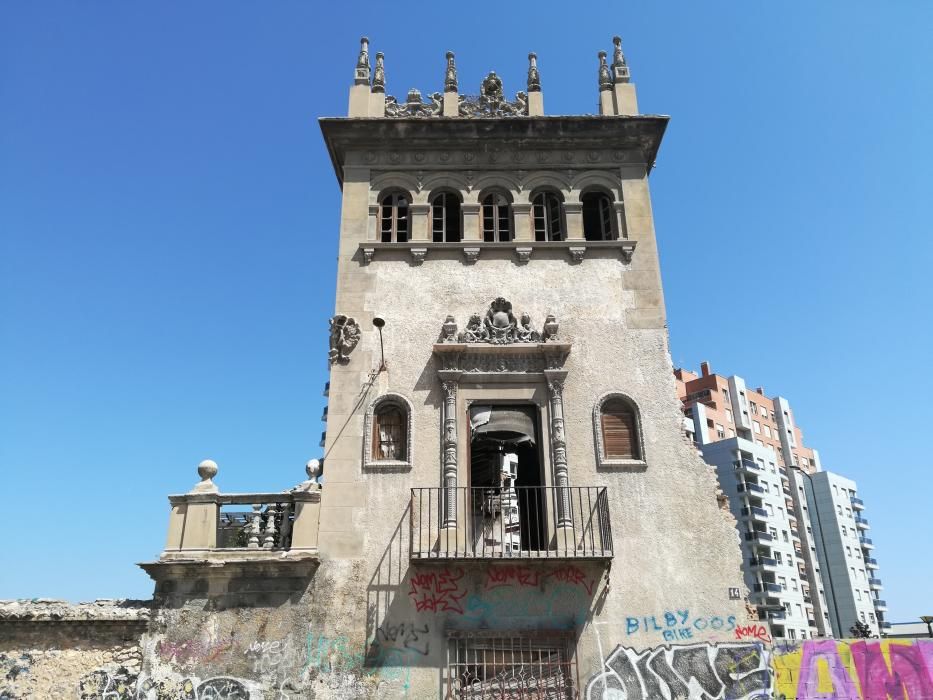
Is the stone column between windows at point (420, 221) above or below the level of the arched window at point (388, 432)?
above

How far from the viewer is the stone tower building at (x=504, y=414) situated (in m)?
12.8

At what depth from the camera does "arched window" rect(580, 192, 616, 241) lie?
54.5 ft

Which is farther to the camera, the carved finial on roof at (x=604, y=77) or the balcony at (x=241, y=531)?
the carved finial on roof at (x=604, y=77)

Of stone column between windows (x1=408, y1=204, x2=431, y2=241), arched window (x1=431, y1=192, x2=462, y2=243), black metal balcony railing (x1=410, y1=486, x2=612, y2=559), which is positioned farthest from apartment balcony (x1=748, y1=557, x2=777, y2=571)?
stone column between windows (x1=408, y1=204, x2=431, y2=241)

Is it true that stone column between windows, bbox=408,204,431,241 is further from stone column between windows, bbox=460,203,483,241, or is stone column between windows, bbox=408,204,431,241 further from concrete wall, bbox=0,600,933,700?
concrete wall, bbox=0,600,933,700

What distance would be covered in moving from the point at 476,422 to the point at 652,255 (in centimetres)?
538

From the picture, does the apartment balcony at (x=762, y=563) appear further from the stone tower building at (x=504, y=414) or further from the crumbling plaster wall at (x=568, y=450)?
the crumbling plaster wall at (x=568, y=450)

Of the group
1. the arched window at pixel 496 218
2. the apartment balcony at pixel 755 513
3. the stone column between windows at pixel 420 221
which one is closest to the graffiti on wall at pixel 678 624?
the arched window at pixel 496 218

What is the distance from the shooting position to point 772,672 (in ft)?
41.2

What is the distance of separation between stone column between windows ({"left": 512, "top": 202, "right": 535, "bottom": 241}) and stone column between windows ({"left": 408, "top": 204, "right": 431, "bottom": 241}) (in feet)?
6.31

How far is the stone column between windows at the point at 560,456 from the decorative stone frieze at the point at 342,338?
13.1 feet

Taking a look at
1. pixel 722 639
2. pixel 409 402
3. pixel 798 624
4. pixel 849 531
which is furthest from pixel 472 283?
pixel 849 531

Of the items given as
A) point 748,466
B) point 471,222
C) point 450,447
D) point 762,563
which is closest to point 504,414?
point 450,447

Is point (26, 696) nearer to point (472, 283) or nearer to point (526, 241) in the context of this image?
point (472, 283)
